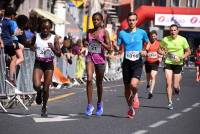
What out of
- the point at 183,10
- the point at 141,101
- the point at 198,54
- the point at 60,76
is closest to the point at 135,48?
the point at 141,101

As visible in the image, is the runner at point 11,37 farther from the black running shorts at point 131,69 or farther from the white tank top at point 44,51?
the black running shorts at point 131,69

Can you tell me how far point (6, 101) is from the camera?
52.0 feet

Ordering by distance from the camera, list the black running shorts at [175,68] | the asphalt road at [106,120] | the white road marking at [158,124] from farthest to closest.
Answer: 1. the black running shorts at [175,68]
2. the white road marking at [158,124]
3. the asphalt road at [106,120]

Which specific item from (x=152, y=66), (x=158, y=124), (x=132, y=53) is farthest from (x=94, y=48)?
(x=152, y=66)

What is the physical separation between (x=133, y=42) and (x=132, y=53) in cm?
21

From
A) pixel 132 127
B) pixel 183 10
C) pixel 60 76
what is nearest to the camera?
pixel 132 127

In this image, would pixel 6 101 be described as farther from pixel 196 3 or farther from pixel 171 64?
pixel 196 3

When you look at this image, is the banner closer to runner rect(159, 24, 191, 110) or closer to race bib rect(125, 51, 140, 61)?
runner rect(159, 24, 191, 110)

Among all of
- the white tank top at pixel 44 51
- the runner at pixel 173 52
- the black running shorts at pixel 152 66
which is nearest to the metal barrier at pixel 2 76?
the white tank top at pixel 44 51

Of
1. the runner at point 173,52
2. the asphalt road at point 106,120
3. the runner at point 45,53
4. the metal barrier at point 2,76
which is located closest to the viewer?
the asphalt road at point 106,120

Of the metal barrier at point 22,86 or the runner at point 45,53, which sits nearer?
the runner at point 45,53

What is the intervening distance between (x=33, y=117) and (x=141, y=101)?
229 inches

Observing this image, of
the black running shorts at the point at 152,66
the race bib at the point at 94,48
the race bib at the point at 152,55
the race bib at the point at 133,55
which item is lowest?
the black running shorts at the point at 152,66

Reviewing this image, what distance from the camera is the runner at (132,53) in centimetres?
1405
